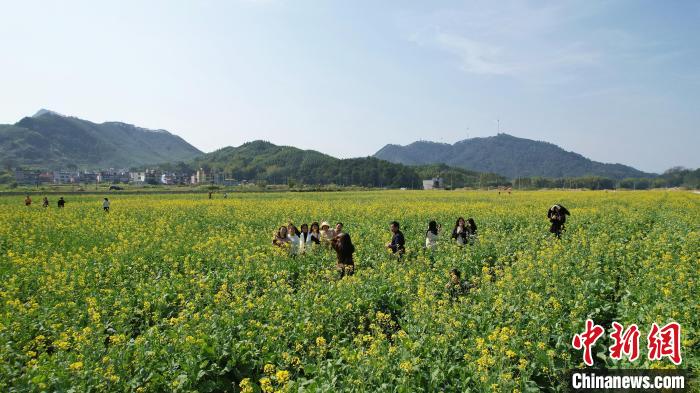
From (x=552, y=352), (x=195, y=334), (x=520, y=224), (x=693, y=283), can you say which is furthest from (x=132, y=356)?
(x=520, y=224)

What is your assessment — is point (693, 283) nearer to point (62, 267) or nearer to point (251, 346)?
point (251, 346)

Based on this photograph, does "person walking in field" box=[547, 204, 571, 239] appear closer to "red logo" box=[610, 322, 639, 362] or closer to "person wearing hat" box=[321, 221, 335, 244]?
"person wearing hat" box=[321, 221, 335, 244]

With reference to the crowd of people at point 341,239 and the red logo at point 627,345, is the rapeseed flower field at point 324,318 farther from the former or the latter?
the crowd of people at point 341,239

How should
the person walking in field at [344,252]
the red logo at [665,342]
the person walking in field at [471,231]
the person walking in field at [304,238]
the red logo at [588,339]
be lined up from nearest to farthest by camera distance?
1. the red logo at [665,342]
2. the red logo at [588,339]
3. the person walking in field at [344,252]
4. the person walking in field at [304,238]
5. the person walking in field at [471,231]

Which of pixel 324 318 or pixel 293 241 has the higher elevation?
pixel 293 241

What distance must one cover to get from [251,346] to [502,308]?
13.6 feet

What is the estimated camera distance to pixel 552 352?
18.6ft

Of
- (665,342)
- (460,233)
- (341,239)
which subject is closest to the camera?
(665,342)

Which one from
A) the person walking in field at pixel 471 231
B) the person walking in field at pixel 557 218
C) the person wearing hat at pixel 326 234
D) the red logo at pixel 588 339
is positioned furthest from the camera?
the person walking in field at pixel 557 218

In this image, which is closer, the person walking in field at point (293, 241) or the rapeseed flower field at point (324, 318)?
the rapeseed flower field at point (324, 318)

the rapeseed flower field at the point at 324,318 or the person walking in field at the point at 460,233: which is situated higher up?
the person walking in field at the point at 460,233

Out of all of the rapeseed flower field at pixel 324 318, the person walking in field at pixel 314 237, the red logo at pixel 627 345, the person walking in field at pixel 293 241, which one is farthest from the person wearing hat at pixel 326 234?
the red logo at pixel 627 345

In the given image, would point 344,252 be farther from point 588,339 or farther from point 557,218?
point 557,218

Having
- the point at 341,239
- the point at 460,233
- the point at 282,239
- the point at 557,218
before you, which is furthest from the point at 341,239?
the point at 557,218
